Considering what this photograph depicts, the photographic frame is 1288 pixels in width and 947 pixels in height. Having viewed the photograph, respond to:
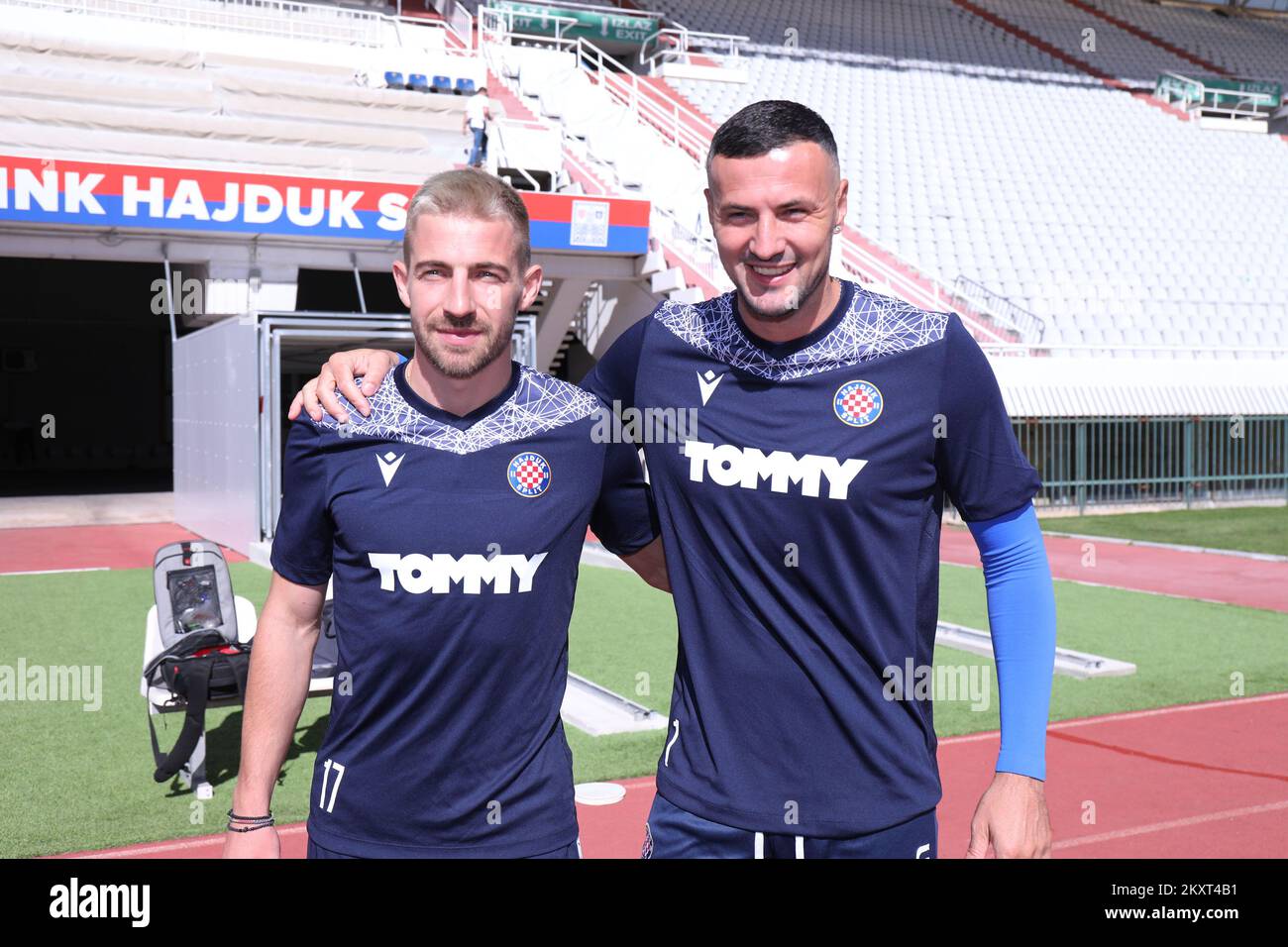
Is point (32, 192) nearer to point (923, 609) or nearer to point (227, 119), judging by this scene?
point (227, 119)

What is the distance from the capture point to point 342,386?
2.61 m

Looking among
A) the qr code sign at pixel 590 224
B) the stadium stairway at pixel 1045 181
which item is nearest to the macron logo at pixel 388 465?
the qr code sign at pixel 590 224

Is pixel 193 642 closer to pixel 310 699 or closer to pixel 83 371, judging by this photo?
pixel 310 699

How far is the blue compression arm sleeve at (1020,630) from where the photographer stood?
2.23m

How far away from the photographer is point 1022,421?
19641 mm

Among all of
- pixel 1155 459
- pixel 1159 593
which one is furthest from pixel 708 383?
pixel 1155 459

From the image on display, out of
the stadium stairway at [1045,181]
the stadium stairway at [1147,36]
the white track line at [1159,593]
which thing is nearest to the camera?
the white track line at [1159,593]

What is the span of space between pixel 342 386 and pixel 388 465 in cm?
26

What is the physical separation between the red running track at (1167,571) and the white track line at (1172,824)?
20.7 feet

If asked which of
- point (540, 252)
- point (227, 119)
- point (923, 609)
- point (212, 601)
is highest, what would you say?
point (227, 119)

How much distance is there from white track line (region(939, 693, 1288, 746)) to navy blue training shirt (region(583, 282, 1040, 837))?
14.3 ft

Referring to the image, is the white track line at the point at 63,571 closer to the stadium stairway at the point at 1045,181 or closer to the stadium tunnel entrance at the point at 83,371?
the stadium tunnel entrance at the point at 83,371
